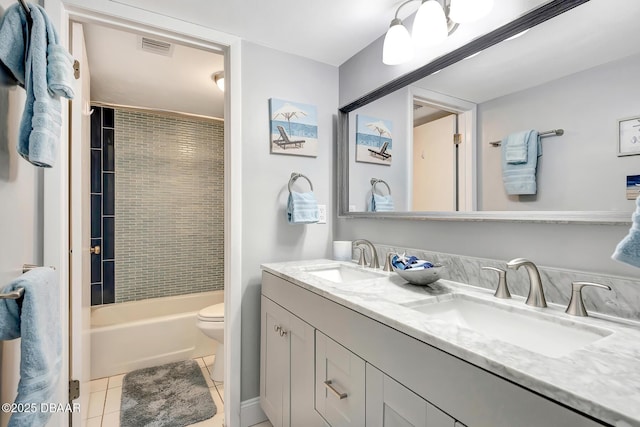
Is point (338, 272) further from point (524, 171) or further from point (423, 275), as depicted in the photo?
point (524, 171)

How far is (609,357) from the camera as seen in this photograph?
0.64 meters

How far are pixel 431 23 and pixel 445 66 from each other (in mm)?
196

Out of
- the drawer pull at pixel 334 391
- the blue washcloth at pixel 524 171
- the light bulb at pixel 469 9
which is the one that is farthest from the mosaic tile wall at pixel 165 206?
the blue washcloth at pixel 524 171

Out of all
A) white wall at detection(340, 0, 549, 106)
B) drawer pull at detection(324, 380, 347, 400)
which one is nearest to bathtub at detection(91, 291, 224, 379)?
drawer pull at detection(324, 380, 347, 400)

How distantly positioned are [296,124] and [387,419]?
5.23ft

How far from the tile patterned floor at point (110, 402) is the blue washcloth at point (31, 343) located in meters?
1.38

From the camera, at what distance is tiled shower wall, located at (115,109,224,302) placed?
3.00 metres

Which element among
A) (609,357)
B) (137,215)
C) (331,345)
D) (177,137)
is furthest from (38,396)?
(177,137)

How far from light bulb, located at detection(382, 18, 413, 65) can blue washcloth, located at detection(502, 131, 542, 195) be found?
0.65 meters

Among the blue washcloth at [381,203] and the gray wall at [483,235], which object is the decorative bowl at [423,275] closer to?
the gray wall at [483,235]

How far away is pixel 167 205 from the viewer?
3.20m

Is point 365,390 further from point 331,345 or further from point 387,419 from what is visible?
point 331,345

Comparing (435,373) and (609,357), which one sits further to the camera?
(435,373)

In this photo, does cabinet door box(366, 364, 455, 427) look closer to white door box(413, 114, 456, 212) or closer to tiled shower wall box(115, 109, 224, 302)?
white door box(413, 114, 456, 212)
